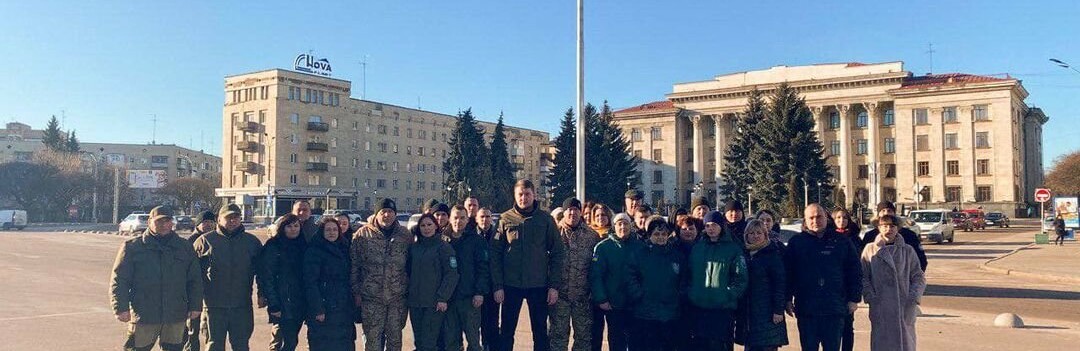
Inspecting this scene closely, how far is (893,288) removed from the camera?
6777 millimetres

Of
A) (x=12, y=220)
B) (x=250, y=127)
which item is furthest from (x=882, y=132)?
(x=12, y=220)

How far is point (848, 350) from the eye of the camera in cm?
741

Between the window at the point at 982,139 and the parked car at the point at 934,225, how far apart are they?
44.1 meters

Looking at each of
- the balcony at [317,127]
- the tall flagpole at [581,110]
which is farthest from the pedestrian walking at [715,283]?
the balcony at [317,127]

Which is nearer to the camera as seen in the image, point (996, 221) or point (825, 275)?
point (825, 275)

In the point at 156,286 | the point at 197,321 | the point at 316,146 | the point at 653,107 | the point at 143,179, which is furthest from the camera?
the point at 653,107

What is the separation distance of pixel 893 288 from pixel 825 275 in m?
0.59

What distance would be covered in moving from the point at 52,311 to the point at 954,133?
8069cm

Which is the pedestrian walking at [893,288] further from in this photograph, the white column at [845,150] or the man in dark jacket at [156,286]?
the white column at [845,150]

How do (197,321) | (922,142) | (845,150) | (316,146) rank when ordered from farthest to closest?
(845,150), (316,146), (922,142), (197,321)

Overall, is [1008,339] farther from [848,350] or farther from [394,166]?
[394,166]

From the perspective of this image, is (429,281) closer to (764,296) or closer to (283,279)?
(283,279)

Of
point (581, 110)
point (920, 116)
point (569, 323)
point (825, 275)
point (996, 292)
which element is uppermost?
point (920, 116)

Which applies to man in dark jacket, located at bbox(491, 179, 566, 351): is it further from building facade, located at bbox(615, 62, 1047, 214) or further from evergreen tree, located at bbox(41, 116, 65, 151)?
evergreen tree, located at bbox(41, 116, 65, 151)
